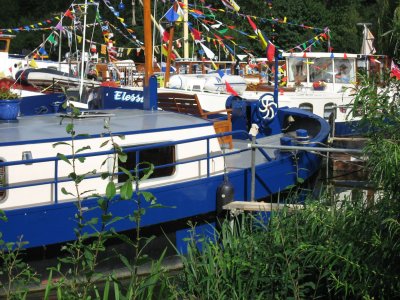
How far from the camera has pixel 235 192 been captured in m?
10.8

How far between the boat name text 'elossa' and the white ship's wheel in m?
2.22

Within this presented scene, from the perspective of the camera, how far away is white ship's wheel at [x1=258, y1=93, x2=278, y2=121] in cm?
1438

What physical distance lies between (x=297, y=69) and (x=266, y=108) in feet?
27.4

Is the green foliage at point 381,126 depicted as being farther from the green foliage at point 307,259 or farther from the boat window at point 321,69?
the boat window at point 321,69

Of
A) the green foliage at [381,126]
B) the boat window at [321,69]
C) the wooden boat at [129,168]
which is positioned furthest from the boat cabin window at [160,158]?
the boat window at [321,69]

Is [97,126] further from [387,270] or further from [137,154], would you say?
[387,270]

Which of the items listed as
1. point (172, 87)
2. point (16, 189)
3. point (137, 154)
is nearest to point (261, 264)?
point (137, 154)

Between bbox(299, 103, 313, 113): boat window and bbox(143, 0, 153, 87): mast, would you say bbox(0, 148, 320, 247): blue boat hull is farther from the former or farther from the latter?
bbox(299, 103, 313, 113): boat window

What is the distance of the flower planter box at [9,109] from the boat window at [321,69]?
12721mm

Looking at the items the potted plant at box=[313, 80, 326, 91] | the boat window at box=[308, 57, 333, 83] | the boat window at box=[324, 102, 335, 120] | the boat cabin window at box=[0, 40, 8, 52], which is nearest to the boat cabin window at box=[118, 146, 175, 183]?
the boat window at box=[324, 102, 335, 120]

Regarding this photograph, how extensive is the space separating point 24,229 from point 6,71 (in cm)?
1648

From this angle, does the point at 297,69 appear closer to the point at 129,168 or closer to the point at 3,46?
the point at 3,46

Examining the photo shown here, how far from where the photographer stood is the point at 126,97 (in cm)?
1414

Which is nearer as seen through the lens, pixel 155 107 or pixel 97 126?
pixel 97 126
